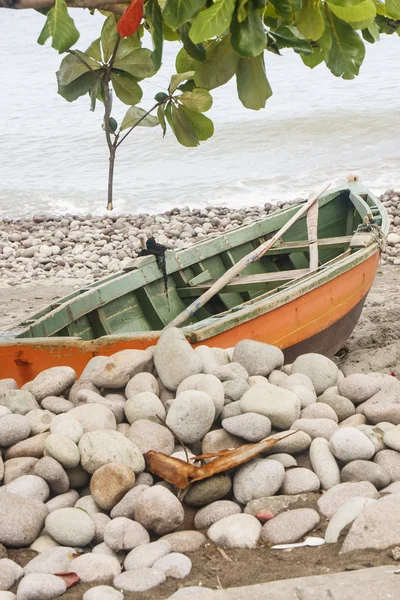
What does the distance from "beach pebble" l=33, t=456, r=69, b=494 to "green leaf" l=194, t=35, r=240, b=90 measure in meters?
1.70

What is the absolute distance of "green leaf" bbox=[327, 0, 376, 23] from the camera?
7.58 feet

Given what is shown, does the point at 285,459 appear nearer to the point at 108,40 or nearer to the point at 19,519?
the point at 19,519

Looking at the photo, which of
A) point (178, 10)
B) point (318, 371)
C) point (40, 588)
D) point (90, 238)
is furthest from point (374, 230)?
point (90, 238)

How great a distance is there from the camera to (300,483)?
337cm

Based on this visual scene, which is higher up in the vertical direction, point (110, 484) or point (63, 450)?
point (63, 450)

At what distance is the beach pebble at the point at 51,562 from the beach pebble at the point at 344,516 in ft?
3.20

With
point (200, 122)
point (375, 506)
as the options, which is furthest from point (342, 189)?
point (375, 506)

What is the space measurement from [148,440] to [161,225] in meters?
9.21

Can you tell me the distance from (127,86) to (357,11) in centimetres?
129

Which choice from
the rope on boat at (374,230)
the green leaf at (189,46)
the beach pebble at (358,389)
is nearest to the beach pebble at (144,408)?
the beach pebble at (358,389)

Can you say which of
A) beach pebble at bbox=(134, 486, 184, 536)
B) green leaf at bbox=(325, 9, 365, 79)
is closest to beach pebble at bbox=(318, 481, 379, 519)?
beach pebble at bbox=(134, 486, 184, 536)

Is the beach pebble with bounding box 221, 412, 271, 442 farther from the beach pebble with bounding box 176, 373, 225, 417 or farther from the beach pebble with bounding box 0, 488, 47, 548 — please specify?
the beach pebble with bounding box 0, 488, 47, 548

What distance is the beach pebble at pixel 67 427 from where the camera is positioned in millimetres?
3514

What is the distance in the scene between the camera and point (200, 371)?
159 inches
